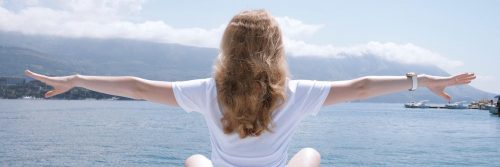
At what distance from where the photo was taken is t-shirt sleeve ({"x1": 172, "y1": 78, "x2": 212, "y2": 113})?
2.99 meters

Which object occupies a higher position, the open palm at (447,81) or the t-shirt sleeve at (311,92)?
the open palm at (447,81)

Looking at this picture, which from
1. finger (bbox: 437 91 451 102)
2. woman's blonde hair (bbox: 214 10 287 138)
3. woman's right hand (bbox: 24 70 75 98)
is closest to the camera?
woman's blonde hair (bbox: 214 10 287 138)

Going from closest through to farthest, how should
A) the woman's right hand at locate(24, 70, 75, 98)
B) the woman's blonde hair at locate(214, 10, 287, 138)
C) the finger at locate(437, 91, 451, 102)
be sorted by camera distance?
1. the woman's blonde hair at locate(214, 10, 287, 138)
2. the woman's right hand at locate(24, 70, 75, 98)
3. the finger at locate(437, 91, 451, 102)

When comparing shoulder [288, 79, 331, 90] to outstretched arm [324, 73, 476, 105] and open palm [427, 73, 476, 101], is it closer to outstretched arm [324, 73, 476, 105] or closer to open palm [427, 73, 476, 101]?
outstretched arm [324, 73, 476, 105]

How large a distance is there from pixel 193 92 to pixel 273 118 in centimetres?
46

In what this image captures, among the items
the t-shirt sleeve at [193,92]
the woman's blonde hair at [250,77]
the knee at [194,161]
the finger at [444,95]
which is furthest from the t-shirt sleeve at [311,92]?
the finger at [444,95]

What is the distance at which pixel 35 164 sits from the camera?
24.5 metres

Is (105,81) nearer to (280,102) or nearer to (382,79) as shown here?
(280,102)

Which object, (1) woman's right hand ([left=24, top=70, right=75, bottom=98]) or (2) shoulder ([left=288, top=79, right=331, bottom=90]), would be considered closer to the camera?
(2) shoulder ([left=288, top=79, right=331, bottom=90])

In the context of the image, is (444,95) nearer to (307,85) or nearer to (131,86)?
(307,85)

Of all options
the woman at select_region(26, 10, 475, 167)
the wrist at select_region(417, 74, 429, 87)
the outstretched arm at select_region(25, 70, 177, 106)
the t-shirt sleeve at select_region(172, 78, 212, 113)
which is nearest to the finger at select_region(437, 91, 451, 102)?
the wrist at select_region(417, 74, 429, 87)

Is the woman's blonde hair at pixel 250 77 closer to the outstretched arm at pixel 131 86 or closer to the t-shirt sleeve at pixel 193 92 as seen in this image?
the t-shirt sleeve at pixel 193 92

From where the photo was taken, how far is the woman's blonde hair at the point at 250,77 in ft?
9.64

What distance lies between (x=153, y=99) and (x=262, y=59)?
0.68 metres
